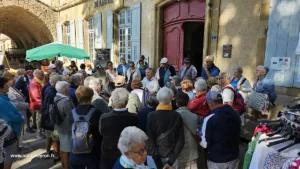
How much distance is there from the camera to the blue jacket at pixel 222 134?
2195 millimetres

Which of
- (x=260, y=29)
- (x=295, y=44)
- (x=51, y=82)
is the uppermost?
(x=260, y=29)

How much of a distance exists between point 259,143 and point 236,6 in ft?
12.9

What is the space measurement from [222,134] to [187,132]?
1.31 feet

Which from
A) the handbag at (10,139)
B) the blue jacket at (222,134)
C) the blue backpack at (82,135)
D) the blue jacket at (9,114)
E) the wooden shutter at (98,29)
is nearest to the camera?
the blue jacket at (222,134)

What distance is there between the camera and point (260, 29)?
14.9ft

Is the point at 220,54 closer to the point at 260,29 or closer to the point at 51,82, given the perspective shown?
the point at 260,29

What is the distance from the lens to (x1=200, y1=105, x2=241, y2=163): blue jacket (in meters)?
2.20

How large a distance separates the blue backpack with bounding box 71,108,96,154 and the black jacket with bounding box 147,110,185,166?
665 millimetres

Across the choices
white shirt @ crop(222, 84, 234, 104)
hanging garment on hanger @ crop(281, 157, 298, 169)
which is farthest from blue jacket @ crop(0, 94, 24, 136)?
hanging garment on hanger @ crop(281, 157, 298, 169)

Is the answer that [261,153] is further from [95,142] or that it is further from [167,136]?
[95,142]

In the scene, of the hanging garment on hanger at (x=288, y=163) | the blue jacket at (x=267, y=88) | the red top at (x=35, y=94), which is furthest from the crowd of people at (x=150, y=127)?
the red top at (x=35, y=94)

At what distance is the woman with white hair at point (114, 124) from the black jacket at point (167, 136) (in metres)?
0.21

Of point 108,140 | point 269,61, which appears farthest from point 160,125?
point 269,61

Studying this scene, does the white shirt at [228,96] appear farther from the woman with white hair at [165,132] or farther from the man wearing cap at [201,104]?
the woman with white hair at [165,132]
